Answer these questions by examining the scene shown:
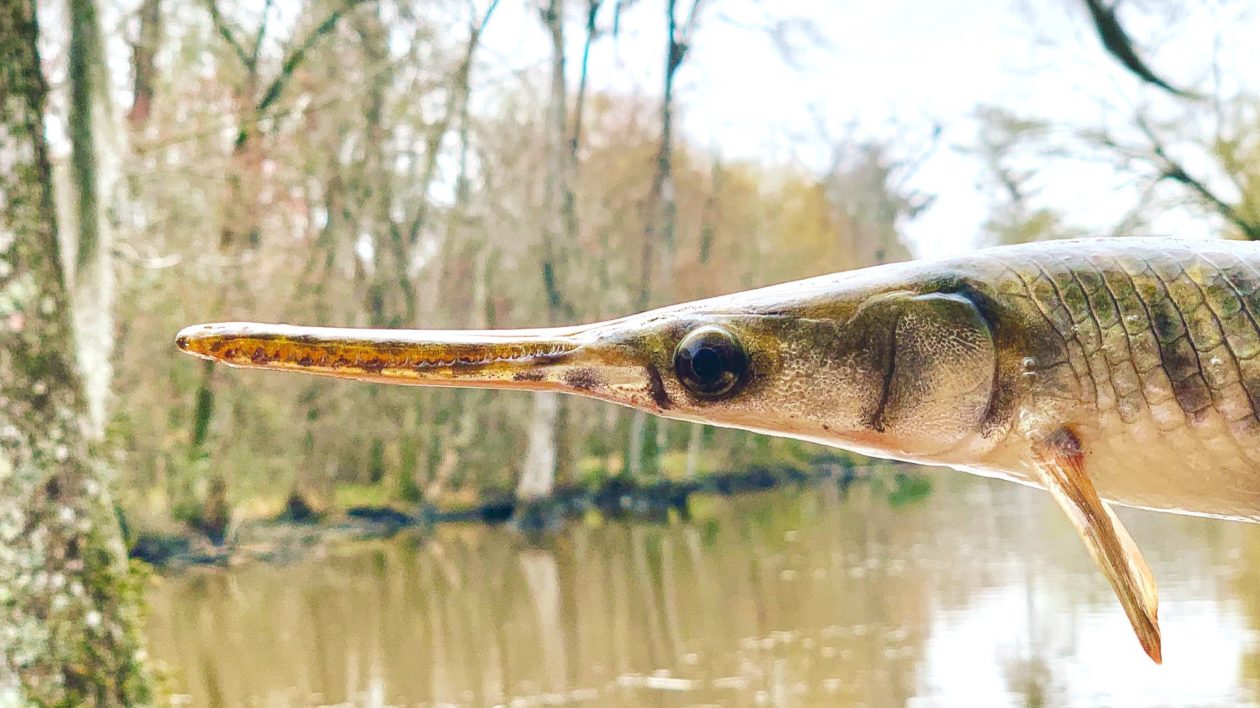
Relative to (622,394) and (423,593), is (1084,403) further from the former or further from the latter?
(423,593)

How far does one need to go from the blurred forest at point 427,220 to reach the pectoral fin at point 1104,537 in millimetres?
4582

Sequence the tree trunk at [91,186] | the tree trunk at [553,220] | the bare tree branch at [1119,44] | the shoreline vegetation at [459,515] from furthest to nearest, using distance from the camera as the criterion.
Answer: the tree trunk at [553,220], the shoreline vegetation at [459,515], the bare tree branch at [1119,44], the tree trunk at [91,186]

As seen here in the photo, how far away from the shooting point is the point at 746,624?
5.24 m

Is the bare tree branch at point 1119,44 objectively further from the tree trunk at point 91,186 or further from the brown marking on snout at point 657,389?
the brown marking on snout at point 657,389

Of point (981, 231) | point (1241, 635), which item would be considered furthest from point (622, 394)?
point (981, 231)

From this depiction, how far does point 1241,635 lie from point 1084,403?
4.27 metres

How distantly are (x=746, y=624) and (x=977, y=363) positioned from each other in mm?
4684

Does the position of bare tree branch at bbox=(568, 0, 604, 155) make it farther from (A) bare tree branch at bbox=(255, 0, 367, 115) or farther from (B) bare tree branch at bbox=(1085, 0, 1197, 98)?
→ (B) bare tree branch at bbox=(1085, 0, 1197, 98)

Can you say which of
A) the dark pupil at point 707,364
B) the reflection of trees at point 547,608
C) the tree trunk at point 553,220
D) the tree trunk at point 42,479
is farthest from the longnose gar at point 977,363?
the tree trunk at point 553,220

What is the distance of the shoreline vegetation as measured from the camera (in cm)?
941

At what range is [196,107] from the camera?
9125 millimetres

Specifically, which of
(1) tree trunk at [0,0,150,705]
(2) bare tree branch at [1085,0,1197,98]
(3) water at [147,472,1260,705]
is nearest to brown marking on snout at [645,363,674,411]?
(1) tree trunk at [0,0,150,705]

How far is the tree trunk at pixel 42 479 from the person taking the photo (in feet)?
8.06

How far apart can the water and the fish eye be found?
132 inches
